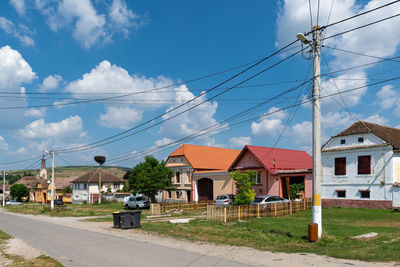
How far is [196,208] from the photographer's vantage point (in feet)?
111

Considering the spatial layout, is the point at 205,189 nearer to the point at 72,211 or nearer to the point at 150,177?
the point at 150,177

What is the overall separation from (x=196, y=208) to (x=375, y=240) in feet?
71.8

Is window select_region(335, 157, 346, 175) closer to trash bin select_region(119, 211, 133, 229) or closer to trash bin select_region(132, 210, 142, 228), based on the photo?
trash bin select_region(132, 210, 142, 228)

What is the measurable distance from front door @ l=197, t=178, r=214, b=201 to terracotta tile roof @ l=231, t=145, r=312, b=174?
5747 mm

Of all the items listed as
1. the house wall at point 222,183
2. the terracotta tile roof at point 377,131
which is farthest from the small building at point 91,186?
the terracotta tile roof at point 377,131

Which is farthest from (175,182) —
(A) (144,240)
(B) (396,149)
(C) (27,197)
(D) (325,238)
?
(C) (27,197)

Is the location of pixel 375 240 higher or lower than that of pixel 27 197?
higher

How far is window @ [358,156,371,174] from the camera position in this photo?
1080 inches

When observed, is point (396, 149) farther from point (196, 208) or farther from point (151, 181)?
point (151, 181)

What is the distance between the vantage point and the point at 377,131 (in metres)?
28.0

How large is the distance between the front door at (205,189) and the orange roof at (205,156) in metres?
2.16

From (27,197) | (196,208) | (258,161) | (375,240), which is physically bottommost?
(27,197)

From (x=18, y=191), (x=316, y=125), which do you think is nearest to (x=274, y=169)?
(x=316, y=125)

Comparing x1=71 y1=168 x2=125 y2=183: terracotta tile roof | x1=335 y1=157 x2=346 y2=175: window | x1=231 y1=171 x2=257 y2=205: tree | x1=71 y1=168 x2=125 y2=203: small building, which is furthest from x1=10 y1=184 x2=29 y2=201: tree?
x1=335 y1=157 x2=346 y2=175: window
